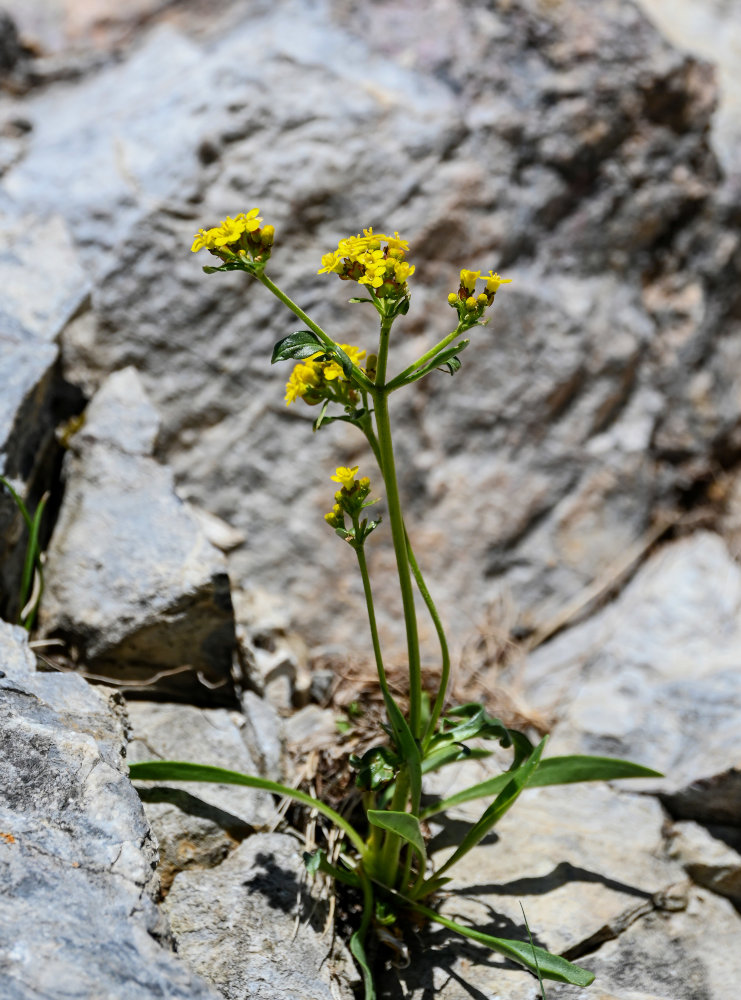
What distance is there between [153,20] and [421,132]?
133cm

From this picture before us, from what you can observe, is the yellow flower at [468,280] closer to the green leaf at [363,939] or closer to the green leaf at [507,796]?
the green leaf at [507,796]

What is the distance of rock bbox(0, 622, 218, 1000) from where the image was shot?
137 centimetres

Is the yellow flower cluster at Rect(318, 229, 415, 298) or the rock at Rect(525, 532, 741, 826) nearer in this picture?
the yellow flower cluster at Rect(318, 229, 415, 298)

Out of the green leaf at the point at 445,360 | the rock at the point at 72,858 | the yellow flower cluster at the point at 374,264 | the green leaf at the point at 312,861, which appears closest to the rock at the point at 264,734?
the green leaf at the point at 312,861

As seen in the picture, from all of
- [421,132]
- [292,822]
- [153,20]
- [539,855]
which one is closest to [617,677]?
[539,855]

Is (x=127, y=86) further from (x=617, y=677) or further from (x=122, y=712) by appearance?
(x=617, y=677)

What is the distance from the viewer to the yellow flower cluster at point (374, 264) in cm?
155

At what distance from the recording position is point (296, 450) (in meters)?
3.04

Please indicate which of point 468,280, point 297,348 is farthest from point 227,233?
point 468,280

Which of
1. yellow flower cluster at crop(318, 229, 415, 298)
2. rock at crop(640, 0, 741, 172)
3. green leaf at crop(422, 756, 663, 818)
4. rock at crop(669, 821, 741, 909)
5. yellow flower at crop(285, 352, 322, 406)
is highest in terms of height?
rock at crop(640, 0, 741, 172)

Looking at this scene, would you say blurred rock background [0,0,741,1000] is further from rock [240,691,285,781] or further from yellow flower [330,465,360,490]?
yellow flower [330,465,360,490]

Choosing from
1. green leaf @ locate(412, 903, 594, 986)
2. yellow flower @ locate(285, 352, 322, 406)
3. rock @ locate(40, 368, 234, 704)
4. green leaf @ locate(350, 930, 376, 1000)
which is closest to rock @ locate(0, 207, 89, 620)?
rock @ locate(40, 368, 234, 704)

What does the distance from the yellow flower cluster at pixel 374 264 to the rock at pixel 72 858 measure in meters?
1.03

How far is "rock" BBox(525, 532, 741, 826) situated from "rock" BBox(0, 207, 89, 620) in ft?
5.45
